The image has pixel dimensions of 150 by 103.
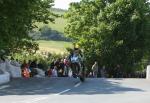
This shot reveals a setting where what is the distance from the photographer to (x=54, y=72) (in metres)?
38.5

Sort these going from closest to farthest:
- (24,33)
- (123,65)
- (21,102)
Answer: (21,102), (24,33), (123,65)

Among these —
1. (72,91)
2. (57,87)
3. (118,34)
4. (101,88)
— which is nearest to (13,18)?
(57,87)

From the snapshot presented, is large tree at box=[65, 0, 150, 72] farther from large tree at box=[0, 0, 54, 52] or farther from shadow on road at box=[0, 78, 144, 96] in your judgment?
shadow on road at box=[0, 78, 144, 96]

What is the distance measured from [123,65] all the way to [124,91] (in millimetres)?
39766

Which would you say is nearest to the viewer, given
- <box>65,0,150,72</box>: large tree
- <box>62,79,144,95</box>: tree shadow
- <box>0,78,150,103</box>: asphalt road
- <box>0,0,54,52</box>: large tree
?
<box>0,78,150,103</box>: asphalt road

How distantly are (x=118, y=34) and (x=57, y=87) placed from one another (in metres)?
38.6

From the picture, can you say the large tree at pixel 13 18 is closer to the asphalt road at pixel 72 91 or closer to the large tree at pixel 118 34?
the asphalt road at pixel 72 91

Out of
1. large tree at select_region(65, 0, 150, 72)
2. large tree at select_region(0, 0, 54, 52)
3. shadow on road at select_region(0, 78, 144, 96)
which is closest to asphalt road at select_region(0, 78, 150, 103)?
shadow on road at select_region(0, 78, 144, 96)

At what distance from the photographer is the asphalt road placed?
1828 cm

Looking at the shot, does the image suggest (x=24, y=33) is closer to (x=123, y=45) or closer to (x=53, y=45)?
(x=123, y=45)

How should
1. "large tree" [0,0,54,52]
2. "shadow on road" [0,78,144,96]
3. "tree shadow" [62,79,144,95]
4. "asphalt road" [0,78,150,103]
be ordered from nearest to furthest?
"asphalt road" [0,78,150,103] < "tree shadow" [62,79,144,95] < "shadow on road" [0,78,144,96] < "large tree" [0,0,54,52]

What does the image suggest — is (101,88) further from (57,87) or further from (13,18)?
(13,18)

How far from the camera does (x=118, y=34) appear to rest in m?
61.6

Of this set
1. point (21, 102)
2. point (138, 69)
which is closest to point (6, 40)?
point (21, 102)
